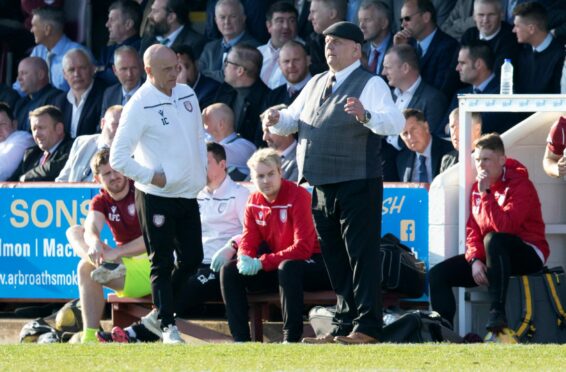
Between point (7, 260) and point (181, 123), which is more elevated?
point (181, 123)

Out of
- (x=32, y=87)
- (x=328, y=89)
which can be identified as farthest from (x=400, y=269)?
(x=32, y=87)

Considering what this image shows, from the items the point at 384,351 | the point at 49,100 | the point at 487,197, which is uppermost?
the point at 49,100

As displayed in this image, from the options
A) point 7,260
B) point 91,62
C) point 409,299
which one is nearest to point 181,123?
point 409,299

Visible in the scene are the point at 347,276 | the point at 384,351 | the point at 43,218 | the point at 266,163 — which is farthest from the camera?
the point at 43,218

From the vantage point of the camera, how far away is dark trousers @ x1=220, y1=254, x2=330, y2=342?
31.2 feet

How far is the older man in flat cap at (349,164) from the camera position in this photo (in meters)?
8.61

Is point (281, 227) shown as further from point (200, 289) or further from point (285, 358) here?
point (285, 358)

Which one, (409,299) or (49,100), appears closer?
(409,299)

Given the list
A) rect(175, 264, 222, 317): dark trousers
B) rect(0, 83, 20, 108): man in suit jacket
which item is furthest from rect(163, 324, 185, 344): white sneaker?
rect(0, 83, 20, 108): man in suit jacket

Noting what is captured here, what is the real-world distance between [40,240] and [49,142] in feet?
5.10

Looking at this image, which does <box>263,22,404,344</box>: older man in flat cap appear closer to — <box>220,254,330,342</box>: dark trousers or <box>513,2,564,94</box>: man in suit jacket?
<box>220,254,330,342</box>: dark trousers

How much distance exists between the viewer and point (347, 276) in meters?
8.92

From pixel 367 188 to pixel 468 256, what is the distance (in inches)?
60.7

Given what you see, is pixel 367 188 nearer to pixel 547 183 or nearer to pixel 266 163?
pixel 266 163
